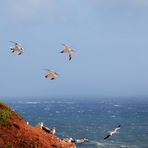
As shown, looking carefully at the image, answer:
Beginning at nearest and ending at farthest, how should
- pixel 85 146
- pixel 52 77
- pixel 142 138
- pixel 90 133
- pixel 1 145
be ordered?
pixel 1 145
pixel 52 77
pixel 85 146
pixel 142 138
pixel 90 133

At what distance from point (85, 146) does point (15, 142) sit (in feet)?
191

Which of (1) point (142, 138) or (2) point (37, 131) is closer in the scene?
(2) point (37, 131)

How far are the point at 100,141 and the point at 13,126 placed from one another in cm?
6518

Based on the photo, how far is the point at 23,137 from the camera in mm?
35281

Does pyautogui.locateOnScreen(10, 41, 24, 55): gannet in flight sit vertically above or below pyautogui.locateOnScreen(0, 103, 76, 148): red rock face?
above

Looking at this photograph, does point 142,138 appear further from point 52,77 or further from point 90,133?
point 52,77

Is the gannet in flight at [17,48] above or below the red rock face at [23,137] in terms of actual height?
above

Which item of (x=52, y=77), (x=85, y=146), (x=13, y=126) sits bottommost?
(x=85, y=146)

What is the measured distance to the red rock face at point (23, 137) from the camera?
34.4 meters

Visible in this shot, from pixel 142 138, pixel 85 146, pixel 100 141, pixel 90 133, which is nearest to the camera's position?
pixel 85 146

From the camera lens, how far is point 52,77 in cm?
3638

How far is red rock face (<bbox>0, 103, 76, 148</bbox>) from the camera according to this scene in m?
34.4

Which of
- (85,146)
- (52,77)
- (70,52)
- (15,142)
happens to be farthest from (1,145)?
(85,146)

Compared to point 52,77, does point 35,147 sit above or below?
below
